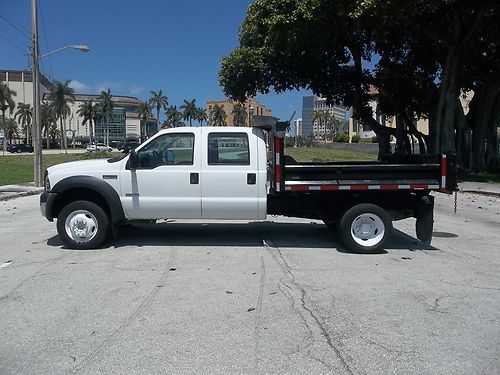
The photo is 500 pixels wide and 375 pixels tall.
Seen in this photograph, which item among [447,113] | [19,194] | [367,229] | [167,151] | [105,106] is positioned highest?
[105,106]

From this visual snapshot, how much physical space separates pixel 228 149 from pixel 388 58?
26258 millimetres

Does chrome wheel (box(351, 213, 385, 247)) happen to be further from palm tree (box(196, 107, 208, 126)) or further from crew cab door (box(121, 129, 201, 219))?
palm tree (box(196, 107, 208, 126))

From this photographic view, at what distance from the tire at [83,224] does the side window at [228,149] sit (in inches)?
78.6

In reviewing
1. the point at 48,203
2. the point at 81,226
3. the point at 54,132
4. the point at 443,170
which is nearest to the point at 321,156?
the point at 443,170

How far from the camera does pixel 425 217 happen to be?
8.38 m

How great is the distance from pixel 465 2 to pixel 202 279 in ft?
67.4

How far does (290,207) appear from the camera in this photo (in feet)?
27.4

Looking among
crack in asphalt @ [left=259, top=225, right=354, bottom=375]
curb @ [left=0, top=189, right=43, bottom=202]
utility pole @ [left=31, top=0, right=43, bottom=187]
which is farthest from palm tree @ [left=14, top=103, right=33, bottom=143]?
crack in asphalt @ [left=259, top=225, right=354, bottom=375]

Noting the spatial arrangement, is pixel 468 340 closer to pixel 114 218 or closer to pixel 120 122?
pixel 114 218

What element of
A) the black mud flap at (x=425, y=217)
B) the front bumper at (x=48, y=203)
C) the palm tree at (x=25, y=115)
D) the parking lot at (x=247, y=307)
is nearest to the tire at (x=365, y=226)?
the parking lot at (x=247, y=307)

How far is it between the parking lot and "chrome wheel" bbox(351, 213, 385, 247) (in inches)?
11.9

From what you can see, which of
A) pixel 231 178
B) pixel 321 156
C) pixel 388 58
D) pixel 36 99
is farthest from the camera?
pixel 321 156

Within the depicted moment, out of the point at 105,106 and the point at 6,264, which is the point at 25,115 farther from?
the point at 6,264

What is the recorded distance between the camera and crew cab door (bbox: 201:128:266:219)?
812cm
